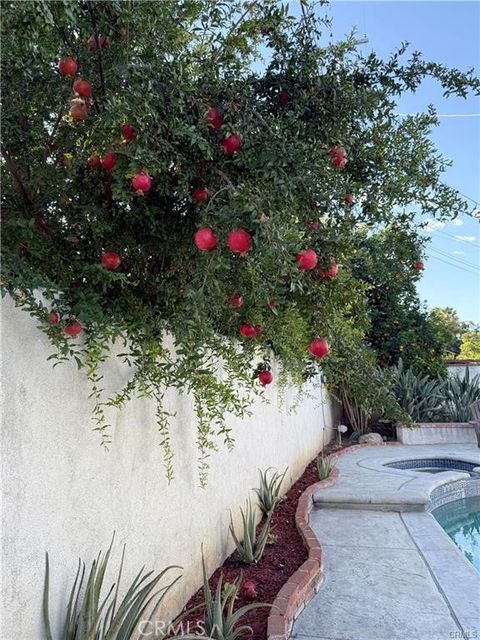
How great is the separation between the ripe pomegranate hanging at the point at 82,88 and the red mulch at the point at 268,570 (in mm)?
3063

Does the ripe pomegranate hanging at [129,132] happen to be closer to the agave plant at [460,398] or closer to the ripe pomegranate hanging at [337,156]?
the ripe pomegranate hanging at [337,156]

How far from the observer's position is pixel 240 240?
2.09 meters

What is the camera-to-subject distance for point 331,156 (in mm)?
2670

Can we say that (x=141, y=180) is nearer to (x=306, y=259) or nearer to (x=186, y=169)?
(x=186, y=169)

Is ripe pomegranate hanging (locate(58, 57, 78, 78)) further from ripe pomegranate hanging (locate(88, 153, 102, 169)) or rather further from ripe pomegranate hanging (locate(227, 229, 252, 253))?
ripe pomegranate hanging (locate(227, 229, 252, 253))

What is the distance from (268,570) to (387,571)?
1.05 metres

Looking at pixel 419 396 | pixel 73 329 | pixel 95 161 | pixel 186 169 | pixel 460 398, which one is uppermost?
pixel 95 161

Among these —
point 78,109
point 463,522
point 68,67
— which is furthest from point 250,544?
point 463,522

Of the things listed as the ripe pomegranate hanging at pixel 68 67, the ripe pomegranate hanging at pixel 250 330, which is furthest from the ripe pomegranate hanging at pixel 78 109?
the ripe pomegranate hanging at pixel 250 330

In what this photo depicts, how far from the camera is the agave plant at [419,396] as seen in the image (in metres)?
11.3

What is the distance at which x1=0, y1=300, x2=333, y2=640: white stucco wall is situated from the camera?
1.98 m

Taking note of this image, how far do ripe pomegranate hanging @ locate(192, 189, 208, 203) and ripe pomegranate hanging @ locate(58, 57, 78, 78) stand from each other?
0.80 metres

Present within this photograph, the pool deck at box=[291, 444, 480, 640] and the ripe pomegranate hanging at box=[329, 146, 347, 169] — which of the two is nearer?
the ripe pomegranate hanging at box=[329, 146, 347, 169]

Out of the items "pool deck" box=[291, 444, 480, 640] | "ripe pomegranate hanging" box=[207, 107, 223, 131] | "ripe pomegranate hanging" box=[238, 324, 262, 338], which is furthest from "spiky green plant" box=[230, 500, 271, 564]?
"ripe pomegranate hanging" box=[207, 107, 223, 131]
